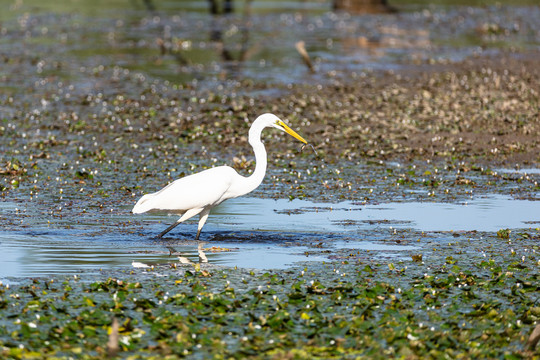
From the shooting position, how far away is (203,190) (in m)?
15.0

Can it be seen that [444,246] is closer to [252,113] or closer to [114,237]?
[114,237]

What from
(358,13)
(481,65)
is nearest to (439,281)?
(481,65)

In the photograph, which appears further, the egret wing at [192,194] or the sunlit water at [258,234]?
the egret wing at [192,194]

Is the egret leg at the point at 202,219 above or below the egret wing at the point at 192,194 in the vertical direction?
below

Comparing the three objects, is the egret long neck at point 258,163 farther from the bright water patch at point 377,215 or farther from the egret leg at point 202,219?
the bright water patch at point 377,215

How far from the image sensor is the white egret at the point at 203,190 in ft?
49.3

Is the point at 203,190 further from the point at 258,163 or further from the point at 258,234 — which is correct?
the point at 258,234

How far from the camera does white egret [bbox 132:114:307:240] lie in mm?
15039

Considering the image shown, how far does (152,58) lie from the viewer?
3725cm

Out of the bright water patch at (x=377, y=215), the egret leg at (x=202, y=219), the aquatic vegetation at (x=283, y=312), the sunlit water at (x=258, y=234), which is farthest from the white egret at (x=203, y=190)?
the aquatic vegetation at (x=283, y=312)

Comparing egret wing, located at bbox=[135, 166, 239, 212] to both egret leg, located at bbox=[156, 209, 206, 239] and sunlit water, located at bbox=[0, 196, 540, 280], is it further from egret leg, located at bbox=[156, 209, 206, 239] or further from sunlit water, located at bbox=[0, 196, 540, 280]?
sunlit water, located at bbox=[0, 196, 540, 280]

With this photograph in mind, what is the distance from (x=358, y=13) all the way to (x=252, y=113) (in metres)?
27.2

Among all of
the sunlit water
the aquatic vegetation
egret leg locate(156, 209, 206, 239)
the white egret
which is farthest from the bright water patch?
the aquatic vegetation

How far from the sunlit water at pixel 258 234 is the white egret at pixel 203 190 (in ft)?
1.61
